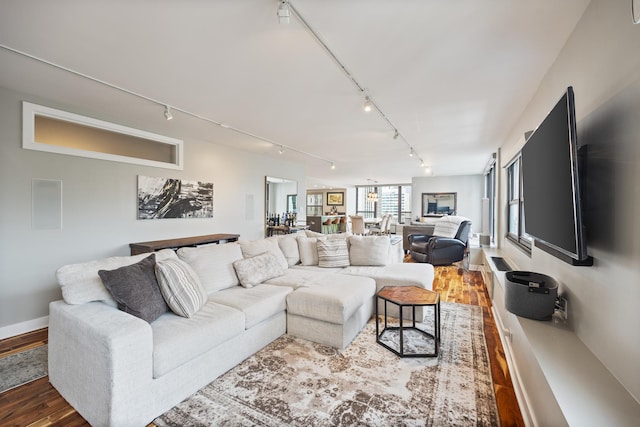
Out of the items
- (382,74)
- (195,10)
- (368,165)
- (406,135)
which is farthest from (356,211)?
(195,10)

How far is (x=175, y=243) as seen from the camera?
3.96 m

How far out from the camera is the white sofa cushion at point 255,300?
2.42 m

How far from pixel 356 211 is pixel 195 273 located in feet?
42.3

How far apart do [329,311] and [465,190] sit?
930cm

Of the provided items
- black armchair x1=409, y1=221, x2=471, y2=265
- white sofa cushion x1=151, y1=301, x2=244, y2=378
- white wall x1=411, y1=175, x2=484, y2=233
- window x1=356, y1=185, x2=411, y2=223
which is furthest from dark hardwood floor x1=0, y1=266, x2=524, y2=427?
window x1=356, y1=185, x2=411, y2=223

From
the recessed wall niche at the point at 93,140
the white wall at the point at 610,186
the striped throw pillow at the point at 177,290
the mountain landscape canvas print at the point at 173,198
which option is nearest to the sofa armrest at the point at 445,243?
the white wall at the point at 610,186

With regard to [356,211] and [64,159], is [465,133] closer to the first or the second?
[64,159]

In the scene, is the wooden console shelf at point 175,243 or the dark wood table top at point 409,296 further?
the wooden console shelf at point 175,243

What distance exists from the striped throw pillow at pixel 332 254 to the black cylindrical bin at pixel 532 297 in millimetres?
2161

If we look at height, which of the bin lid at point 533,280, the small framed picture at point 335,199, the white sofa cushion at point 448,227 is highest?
the small framed picture at point 335,199

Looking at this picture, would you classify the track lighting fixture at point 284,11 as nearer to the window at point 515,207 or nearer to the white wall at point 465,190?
the window at point 515,207

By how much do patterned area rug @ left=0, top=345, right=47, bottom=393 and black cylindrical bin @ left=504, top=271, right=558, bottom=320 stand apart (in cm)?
354

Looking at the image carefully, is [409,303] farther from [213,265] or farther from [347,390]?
[213,265]

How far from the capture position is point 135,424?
1.63 meters
